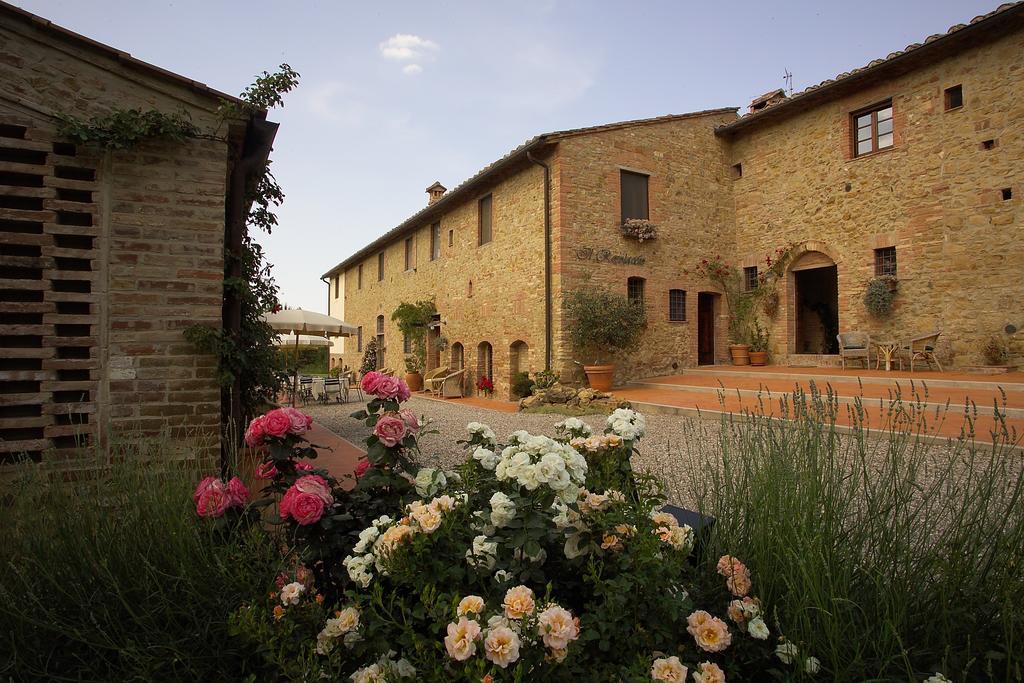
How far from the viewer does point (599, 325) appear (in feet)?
35.0

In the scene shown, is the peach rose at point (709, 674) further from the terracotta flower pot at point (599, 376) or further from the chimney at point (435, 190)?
the chimney at point (435, 190)

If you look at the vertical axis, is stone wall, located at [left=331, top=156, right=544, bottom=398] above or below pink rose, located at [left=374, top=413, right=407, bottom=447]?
above

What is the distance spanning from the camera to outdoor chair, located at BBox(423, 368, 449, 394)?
47.2 feet

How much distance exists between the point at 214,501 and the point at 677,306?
11862 mm

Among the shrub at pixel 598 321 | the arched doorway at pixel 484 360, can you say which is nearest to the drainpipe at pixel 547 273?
the shrub at pixel 598 321

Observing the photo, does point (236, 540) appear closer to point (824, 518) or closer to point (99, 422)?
point (824, 518)

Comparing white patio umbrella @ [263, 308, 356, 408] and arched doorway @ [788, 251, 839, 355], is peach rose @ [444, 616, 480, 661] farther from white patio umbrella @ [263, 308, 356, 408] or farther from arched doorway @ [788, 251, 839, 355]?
arched doorway @ [788, 251, 839, 355]

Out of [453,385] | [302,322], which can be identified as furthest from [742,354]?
[302,322]

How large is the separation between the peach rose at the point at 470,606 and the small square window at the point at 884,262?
12297mm

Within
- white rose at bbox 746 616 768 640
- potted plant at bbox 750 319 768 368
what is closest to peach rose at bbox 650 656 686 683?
white rose at bbox 746 616 768 640

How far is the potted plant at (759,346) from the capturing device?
1260 cm

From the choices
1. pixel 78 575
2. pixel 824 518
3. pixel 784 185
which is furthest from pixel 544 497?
pixel 784 185

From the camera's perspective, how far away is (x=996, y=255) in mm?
9406

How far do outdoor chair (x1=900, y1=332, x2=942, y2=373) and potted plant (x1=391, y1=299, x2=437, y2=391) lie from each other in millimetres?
11406
